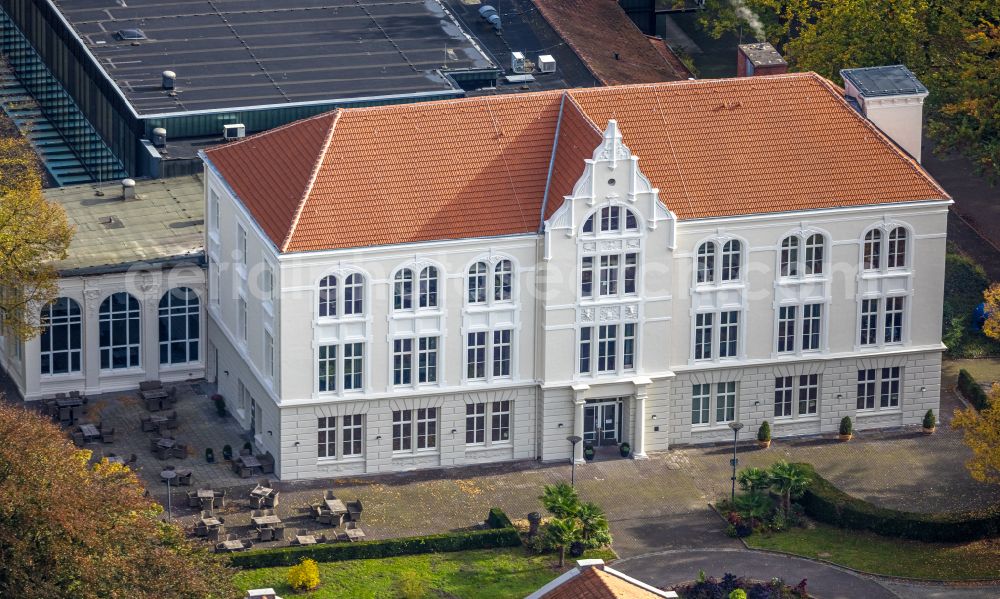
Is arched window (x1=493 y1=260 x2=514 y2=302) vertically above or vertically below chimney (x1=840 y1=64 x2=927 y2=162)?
below

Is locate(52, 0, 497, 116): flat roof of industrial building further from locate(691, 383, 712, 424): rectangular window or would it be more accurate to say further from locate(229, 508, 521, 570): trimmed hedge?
locate(229, 508, 521, 570): trimmed hedge

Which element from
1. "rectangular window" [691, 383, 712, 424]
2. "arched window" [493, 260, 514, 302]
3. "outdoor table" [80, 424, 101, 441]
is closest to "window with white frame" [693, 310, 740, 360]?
"rectangular window" [691, 383, 712, 424]

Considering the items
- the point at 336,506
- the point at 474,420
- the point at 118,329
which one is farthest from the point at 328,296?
the point at 118,329

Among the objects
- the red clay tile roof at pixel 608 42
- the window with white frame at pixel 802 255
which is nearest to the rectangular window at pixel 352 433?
the window with white frame at pixel 802 255

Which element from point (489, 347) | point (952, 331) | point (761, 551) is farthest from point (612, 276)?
point (952, 331)

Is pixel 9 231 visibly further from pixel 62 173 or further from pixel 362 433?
pixel 62 173

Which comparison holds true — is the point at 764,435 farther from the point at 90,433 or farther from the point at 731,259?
the point at 90,433
